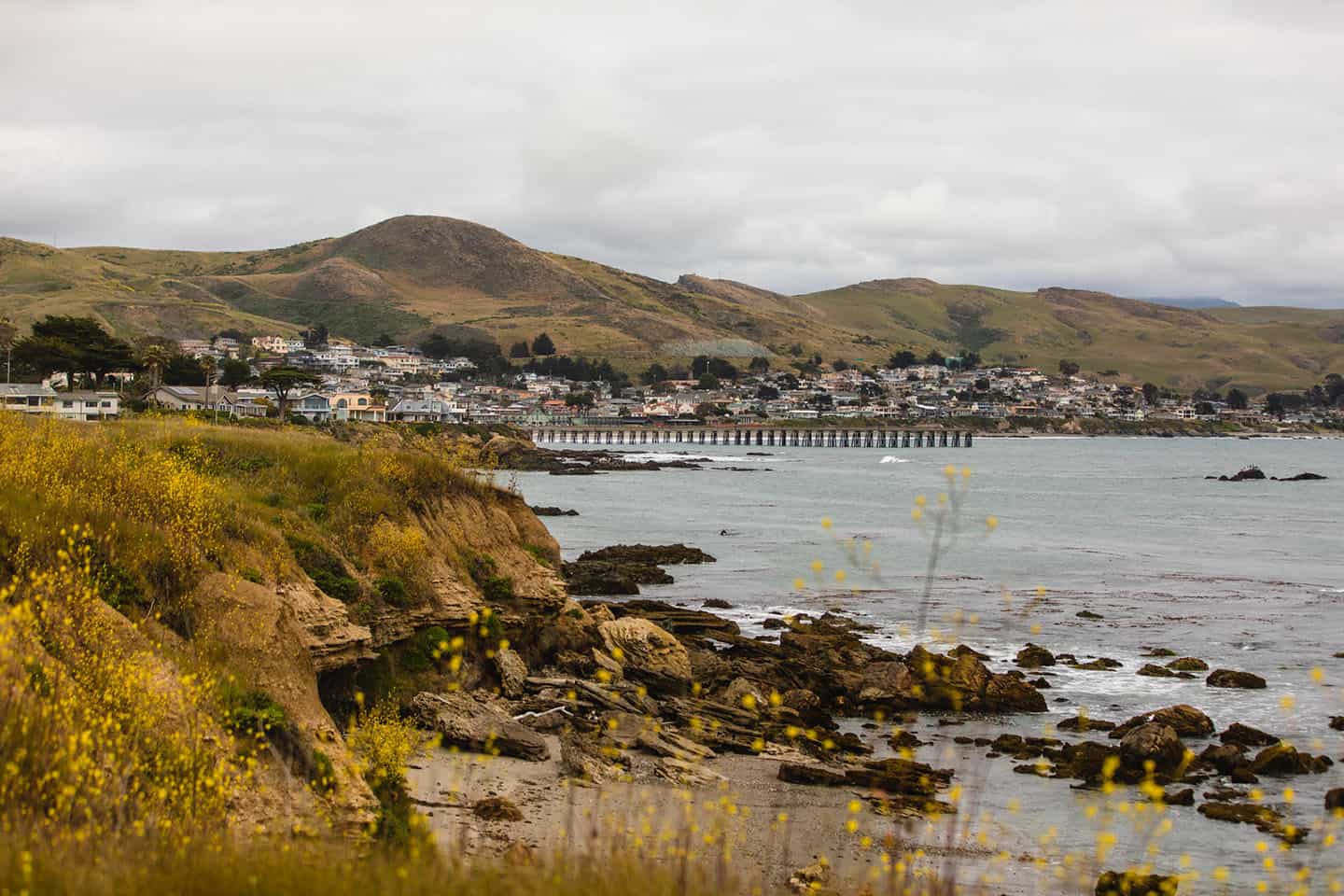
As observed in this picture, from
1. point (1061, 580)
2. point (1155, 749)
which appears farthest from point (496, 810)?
point (1061, 580)

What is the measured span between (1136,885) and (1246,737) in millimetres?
9198

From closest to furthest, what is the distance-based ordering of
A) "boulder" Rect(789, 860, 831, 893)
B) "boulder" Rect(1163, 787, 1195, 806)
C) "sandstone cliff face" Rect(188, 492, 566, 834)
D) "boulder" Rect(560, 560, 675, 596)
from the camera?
1. "sandstone cliff face" Rect(188, 492, 566, 834)
2. "boulder" Rect(789, 860, 831, 893)
3. "boulder" Rect(1163, 787, 1195, 806)
4. "boulder" Rect(560, 560, 675, 596)

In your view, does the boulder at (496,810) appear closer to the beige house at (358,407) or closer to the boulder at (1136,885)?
the boulder at (1136,885)

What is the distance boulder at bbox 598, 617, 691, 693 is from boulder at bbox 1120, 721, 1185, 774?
8600 mm

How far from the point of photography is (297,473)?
23.6 m

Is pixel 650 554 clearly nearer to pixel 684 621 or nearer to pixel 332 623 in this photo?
pixel 684 621

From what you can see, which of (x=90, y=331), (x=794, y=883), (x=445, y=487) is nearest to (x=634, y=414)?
(x=90, y=331)

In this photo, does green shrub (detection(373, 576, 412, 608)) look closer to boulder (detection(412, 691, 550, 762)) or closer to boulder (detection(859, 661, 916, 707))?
boulder (detection(412, 691, 550, 762))

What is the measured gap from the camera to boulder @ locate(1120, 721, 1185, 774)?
2091cm

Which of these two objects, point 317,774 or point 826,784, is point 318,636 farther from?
point 826,784

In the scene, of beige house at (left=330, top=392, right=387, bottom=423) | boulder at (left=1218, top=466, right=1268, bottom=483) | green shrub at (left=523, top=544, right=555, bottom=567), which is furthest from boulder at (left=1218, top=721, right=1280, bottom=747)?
boulder at (left=1218, top=466, right=1268, bottom=483)

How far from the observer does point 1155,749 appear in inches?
821

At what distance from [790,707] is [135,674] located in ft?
49.8

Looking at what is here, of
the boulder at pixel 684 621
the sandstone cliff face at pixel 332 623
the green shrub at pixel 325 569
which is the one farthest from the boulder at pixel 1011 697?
the green shrub at pixel 325 569
